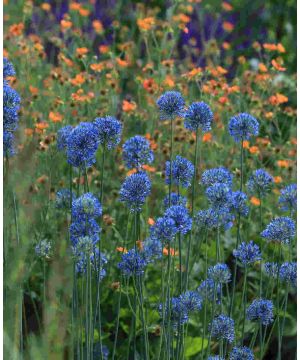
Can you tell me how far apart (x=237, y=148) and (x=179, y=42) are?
7.52 feet

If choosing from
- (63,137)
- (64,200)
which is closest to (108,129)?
(63,137)

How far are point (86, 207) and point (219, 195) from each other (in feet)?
1.06

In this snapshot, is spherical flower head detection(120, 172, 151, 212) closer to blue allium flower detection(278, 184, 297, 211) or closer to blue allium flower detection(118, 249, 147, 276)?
blue allium flower detection(118, 249, 147, 276)

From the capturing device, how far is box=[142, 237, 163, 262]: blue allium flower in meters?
1.64

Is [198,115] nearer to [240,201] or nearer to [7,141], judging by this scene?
[240,201]

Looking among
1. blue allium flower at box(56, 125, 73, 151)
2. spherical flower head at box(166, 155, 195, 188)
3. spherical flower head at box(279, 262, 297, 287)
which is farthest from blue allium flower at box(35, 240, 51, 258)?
spherical flower head at box(279, 262, 297, 287)

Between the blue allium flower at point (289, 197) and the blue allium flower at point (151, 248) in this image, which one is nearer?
the blue allium flower at point (151, 248)

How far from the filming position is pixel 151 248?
66.5 inches

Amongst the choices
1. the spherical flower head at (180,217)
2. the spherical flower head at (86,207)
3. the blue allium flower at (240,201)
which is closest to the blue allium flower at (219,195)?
the spherical flower head at (180,217)

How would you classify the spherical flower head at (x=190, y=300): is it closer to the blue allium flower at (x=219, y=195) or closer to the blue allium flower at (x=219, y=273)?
the blue allium flower at (x=219, y=273)

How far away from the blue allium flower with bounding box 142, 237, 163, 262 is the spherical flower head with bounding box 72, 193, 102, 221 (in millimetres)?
172

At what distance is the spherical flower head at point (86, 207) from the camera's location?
150cm

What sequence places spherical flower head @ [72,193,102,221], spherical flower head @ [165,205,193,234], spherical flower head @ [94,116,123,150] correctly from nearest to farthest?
spherical flower head @ [72,193,102,221] < spherical flower head @ [165,205,193,234] < spherical flower head @ [94,116,123,150]

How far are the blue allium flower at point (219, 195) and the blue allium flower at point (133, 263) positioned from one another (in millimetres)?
217
